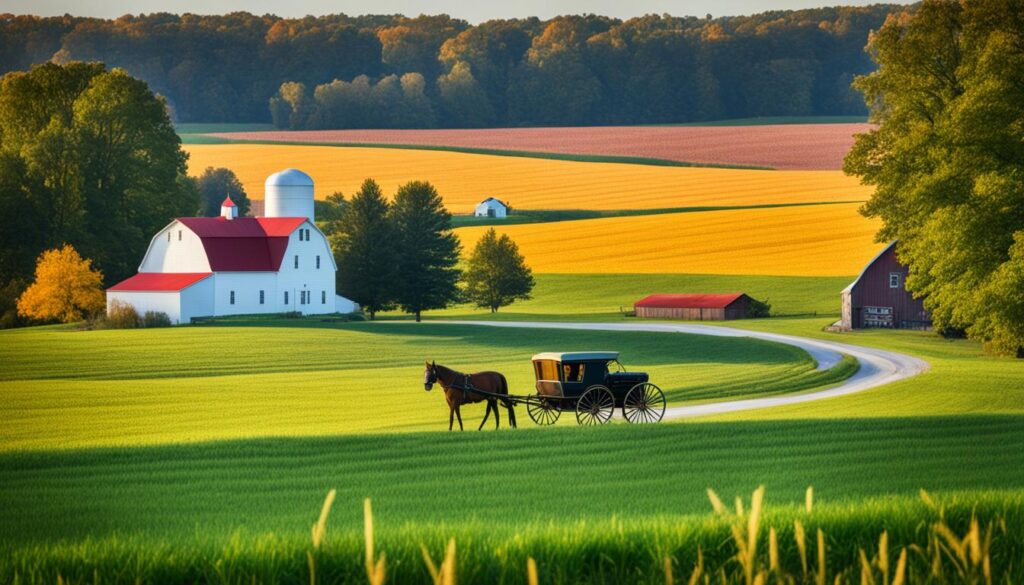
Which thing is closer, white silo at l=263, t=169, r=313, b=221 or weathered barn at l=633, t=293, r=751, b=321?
weathered barn at l=633, t=293, r=751, b=321

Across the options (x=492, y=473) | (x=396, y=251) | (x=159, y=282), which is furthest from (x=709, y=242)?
(x=492, y=473)

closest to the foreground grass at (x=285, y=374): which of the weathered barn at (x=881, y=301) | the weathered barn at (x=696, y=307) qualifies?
the weathered barn at (x=881, y=301)

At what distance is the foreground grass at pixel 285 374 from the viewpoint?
121 feet

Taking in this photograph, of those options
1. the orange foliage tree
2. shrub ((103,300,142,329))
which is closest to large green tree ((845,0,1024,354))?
shrub ((103,300,142,329))

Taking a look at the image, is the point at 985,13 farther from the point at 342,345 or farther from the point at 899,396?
the point at 342,345

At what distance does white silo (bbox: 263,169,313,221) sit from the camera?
105 meters

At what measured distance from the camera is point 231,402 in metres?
43.3

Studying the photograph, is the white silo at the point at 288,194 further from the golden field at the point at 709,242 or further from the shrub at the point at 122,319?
the shrub at the point at 122,319

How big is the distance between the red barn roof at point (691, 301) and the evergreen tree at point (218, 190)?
44.2m

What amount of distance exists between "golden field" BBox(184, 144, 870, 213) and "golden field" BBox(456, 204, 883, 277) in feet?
21.3

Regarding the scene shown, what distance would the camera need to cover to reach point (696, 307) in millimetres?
87750

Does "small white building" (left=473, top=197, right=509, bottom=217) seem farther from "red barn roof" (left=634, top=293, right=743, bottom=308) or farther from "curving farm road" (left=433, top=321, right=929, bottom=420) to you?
"curving farm road" (left=433, top=321, right=929, bottom=420)

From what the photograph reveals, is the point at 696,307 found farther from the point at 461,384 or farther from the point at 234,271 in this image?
the point at 461,384

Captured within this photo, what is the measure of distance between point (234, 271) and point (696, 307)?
96.5 feet
